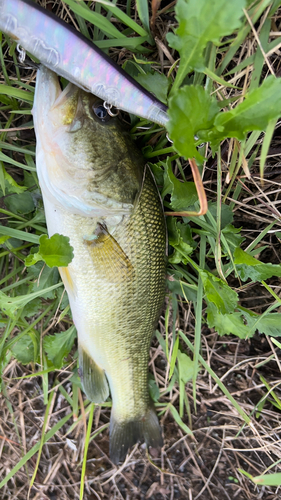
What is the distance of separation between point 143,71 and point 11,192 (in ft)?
2.90

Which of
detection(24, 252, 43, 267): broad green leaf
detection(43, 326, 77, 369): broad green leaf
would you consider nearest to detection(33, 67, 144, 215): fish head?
detection(24, 252, 43, 267): broad green leaf

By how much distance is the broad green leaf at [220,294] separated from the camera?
54.9 inches

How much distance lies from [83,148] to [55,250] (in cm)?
42

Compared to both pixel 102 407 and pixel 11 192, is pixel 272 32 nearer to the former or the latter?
pixel 11 192

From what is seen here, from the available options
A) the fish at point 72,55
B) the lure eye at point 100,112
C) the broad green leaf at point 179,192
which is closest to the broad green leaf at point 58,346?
the broad green leaf at point 179,192

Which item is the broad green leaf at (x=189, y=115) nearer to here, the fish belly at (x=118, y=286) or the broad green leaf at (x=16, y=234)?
the fish belly at (x=118, y=286)

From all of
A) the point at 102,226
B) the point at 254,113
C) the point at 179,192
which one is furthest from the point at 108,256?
the point at 254,113

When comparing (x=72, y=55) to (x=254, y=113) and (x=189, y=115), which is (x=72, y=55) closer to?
(x=189, y=115)

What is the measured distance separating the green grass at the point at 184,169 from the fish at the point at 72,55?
17cm

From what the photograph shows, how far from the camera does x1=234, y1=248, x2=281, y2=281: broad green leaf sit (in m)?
1.37

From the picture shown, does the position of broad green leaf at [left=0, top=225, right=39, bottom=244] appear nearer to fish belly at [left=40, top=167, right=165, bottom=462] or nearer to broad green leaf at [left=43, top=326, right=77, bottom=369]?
fish belly at [left=40, top=167, right=165, bottom=462]

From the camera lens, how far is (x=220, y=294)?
1424 mm

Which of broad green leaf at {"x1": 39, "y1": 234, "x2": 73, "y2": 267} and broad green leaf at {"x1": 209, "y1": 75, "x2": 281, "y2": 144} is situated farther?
broad green leaf at {"x1": 39, "y1": 234, "x2": 73, "y2": 267}

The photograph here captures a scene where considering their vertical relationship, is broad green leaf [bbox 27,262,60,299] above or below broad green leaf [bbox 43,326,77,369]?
above
